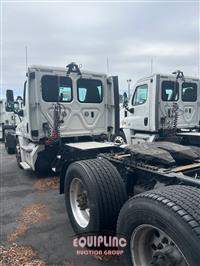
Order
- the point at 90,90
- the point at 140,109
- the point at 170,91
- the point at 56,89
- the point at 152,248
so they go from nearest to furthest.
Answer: the point at 152,248
the point at 56,89
the point at 90,90
the point at 170,91
the point at 140,109

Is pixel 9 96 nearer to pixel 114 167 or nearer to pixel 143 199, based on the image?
pixel 114 167

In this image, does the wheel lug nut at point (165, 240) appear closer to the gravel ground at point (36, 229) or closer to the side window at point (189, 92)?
the gravel ground at point (36, 229)

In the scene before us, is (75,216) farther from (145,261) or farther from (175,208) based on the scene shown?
(175,208)

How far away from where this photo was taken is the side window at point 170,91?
21.2ft

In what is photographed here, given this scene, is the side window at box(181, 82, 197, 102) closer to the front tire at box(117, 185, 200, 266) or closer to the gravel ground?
the gravel ground

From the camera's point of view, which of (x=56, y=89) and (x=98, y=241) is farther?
(x=56, y=89)

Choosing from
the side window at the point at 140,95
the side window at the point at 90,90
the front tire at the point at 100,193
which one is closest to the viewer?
the front tire at the point at 100,193

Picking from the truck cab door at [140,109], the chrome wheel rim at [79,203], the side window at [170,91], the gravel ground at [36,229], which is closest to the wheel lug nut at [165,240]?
the gravel ground at [36,229]

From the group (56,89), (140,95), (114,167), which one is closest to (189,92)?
(140,95)

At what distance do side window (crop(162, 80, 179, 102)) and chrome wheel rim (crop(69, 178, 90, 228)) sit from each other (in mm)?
4182

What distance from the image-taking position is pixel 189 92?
7.03m

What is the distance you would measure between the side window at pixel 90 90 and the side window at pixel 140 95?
1.41 meters

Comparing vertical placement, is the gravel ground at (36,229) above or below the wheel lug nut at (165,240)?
below

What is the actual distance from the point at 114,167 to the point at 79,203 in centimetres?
77
